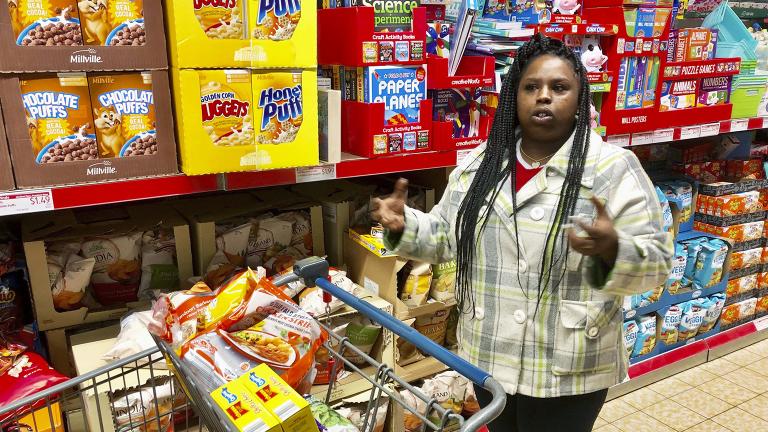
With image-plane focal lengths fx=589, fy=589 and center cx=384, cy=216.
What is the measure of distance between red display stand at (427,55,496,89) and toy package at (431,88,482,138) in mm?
72

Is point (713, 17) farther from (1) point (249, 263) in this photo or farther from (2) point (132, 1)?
(2) point (132, 1)

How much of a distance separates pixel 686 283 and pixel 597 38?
1640mm

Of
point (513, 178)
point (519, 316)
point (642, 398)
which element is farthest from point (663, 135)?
point (519, 316)

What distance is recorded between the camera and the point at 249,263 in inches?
85.5

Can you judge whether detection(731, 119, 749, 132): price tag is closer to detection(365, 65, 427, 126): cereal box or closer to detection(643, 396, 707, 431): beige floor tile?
detection(643, 396, 707, 431): beige floor tile

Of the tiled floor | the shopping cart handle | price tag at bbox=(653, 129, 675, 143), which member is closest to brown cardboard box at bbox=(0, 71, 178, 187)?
the shopping cart handle

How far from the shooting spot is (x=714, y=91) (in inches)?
115

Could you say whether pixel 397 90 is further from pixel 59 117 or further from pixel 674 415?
pixel 674 415

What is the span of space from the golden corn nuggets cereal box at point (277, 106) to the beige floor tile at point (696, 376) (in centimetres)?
276

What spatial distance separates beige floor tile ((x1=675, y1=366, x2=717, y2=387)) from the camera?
10.7ft

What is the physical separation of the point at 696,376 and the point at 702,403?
0.30 m

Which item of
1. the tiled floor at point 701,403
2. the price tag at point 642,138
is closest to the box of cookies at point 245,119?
the price tag at point 642,138

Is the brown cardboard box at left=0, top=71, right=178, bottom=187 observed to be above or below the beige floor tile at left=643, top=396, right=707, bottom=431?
above

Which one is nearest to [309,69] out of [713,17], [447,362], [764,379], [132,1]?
[132,1]
